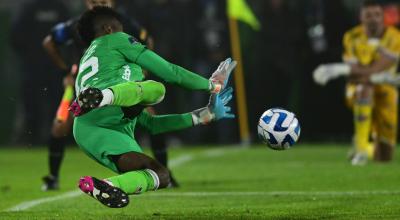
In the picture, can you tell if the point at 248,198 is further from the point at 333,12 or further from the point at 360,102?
the point at 333,12

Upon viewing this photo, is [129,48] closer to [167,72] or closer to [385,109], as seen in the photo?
[167,72]

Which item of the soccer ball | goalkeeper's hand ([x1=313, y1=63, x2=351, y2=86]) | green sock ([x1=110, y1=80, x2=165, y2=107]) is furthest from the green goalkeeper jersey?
goalkeeper's hand ([x1=313, y1=63, x2=351, y2=86])

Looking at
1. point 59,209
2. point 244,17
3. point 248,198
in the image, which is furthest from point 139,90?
point 244,17

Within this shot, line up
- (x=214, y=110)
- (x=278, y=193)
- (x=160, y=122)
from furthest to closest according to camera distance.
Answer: (x=278, y=193), (x=160, y=122), (x=214, y=110)

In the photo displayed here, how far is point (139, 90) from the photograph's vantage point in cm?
716

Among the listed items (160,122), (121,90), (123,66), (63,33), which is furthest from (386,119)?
(121,90)

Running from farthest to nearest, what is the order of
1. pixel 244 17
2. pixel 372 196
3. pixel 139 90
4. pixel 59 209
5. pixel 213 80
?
pixel 244 17 → pixel 372 196 → pixel 59 209 → pixel 213 80 → pixel 139 90

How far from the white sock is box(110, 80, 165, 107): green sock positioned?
37 millimetres

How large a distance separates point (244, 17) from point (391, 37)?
4430mm

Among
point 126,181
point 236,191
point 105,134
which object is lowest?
point 236,191

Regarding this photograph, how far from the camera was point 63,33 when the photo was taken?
1090 centimetres

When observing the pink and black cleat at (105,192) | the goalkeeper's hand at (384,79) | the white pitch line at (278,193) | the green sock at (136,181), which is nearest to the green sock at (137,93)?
the green sock at (136,181)

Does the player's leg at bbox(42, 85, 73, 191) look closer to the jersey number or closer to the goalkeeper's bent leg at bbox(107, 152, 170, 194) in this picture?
the jersey number

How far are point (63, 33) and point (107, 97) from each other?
417cm
